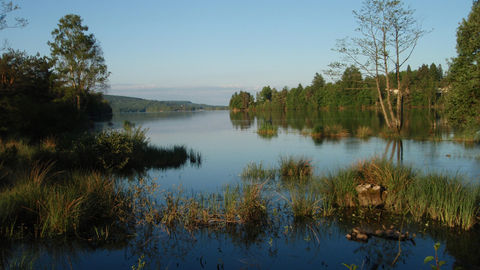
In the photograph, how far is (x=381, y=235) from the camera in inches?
260

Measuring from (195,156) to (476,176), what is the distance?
12.5 m

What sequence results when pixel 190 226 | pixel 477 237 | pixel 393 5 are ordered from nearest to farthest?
pixel 477 237, pixel 190 226, pixel 393 5

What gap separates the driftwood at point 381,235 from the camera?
6.53 m

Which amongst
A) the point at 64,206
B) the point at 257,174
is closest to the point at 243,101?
the point at 257,174

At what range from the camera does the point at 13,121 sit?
1838 cm

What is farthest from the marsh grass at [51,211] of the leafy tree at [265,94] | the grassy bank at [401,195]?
the leafy tree at [265,94]

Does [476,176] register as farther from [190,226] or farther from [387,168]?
[190,226]

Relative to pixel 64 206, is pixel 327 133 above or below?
above

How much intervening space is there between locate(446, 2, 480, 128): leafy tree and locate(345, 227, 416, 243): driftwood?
772cm

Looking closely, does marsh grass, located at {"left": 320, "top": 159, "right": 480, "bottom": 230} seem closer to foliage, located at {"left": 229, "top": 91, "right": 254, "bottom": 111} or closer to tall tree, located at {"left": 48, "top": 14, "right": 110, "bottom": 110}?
tall tree, located at {"left": 48, "top": 14, "right": 110, "bottom": 110}

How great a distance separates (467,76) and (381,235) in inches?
326

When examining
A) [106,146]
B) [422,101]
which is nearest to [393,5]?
[106,146]

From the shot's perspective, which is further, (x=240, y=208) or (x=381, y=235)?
(x=240, y=208)

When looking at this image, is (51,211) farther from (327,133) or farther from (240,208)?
(327,133)
